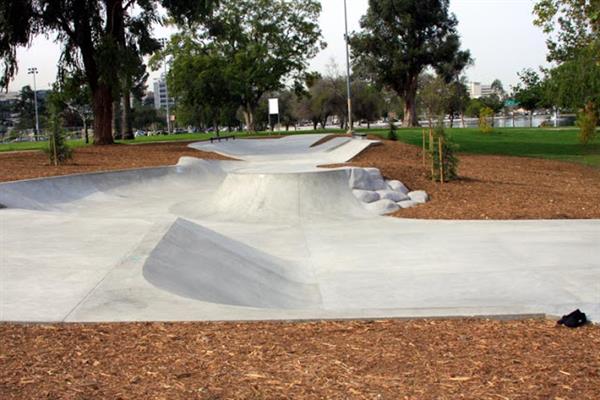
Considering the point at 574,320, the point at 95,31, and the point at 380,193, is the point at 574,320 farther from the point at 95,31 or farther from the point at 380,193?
the point at 95,31

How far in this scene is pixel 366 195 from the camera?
14.2m

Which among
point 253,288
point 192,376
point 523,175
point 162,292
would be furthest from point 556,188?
point 192,376

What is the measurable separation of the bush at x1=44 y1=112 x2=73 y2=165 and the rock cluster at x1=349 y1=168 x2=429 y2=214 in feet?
32.5

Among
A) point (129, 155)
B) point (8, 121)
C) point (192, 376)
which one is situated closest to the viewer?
point (192, 376)

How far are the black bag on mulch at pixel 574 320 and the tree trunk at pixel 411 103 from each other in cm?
6268

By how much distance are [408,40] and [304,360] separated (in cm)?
6152

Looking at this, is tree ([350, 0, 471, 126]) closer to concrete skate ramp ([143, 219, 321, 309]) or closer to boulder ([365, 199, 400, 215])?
boulder ([365, 199, 400, 215])

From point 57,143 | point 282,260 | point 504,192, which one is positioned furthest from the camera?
point 57,143

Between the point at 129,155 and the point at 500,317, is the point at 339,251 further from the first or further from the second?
the point at 129,155

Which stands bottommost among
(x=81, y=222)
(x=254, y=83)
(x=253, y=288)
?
(x=253, y=288)

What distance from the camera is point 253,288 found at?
756 cm

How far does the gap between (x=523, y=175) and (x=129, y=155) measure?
45.6 feet

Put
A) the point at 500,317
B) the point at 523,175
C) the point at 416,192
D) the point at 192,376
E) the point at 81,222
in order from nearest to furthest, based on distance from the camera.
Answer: the point at 192,376 → the point at 500,317 → the point at 81,222 → the point at 416,192 → the point at 523,175

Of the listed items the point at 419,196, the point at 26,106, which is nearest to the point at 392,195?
the point at 419,196
